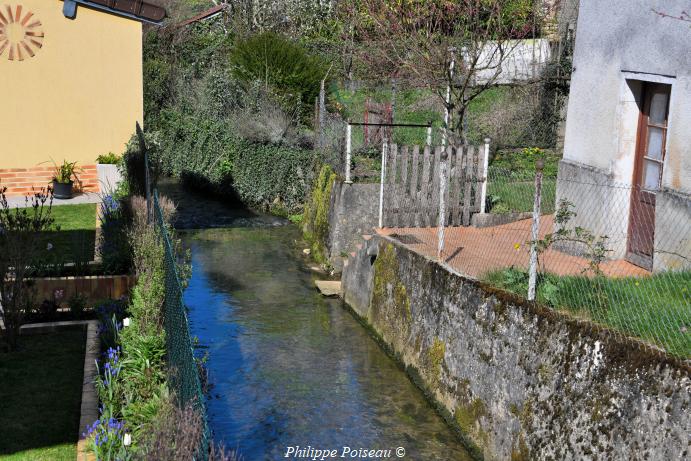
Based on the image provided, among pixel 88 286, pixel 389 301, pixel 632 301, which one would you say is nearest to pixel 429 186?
pixel 389 301

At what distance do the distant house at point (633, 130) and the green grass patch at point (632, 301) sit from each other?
0.78m

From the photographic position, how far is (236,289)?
1435cm

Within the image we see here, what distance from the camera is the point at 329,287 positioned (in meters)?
14.4

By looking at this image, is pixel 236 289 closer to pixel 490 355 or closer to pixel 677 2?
pixel 490 355

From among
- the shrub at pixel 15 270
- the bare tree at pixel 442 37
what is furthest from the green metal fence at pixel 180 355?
the bare tree at pixel 442 37

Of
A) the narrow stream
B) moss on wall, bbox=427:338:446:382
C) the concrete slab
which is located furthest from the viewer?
the concrete slab

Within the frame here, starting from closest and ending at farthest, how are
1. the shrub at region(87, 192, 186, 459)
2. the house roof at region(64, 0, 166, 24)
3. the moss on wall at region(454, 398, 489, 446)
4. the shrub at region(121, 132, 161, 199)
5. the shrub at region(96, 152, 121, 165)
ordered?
the shrub at region(87, 192, 186, 459) < the moss on wall at region(454, 398, 489, 446) < the shrub at region(121, 132, 161, 199) < the house roof at region(64, 0, 166, 24) < the shrub at region(96, 152, 121, 165)

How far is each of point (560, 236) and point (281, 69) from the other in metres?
13.9

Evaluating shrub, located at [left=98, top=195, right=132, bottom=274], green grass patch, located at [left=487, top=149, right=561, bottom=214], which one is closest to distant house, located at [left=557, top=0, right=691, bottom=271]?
green grass patch, located at [left=487, top=149, right=561, bottom=214]

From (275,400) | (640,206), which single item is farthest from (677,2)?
(275,400)

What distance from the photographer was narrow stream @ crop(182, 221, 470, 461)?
8914 millimetres

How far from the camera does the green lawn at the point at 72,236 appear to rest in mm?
12086

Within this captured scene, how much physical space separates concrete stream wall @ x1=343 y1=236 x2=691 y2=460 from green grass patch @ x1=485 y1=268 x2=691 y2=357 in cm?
26

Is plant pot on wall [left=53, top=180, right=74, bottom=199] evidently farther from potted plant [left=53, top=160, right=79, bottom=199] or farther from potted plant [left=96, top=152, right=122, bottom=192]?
potted plant [left=96, top=152, right=122, bottom=192]
